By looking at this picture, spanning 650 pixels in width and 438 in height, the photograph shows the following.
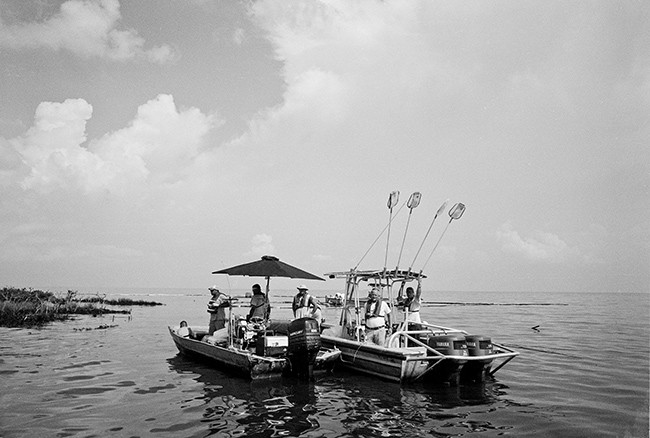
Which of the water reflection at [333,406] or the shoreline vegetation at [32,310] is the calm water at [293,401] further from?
the shoreline vegetation at [32,310]

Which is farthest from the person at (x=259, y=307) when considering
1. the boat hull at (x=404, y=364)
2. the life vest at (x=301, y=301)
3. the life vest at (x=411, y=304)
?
the life vest at (x=411, y=304)

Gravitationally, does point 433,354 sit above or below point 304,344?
below

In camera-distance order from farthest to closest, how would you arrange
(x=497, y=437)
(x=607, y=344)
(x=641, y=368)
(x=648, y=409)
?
(x=607, y=344), (x=641, y=368), (x=648, y=409), (x=497, y=437)

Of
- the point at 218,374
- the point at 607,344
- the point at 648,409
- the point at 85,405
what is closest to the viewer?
the point at 85,405

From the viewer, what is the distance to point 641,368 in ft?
57.8

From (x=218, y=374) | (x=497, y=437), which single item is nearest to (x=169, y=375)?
(x=218, y=374)

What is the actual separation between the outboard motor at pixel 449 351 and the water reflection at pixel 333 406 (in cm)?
42

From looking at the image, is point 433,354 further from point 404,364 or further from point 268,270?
point 268,270

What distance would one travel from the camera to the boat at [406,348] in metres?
12.8

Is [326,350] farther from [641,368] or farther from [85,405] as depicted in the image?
[641,368]

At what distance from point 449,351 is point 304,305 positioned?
482cm

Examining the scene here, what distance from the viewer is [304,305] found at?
15.4 metres

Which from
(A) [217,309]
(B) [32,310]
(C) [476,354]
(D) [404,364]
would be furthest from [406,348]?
(B) [32,310]

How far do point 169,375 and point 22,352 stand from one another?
721 cm
